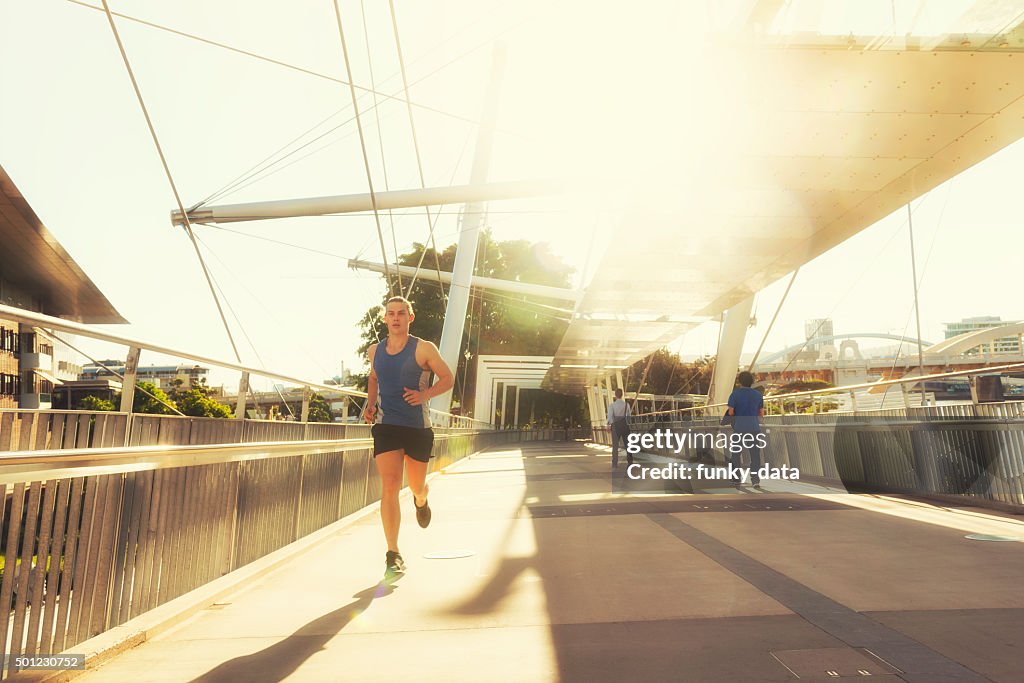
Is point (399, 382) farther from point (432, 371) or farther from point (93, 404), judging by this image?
point (93, 404)

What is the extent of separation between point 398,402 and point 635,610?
7.46 feet

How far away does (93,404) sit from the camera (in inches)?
157

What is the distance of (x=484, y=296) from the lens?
49938mm

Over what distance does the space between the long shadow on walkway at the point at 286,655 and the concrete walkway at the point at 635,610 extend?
0.05 feet

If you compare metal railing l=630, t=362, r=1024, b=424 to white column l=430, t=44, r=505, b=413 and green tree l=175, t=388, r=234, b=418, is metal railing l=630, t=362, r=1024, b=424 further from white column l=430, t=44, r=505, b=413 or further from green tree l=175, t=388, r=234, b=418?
white column l=430, t=44, r=505, b=413

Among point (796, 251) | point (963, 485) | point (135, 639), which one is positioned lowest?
point (135, 639)

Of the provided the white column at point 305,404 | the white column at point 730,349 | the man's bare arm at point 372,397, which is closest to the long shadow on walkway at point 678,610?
the man's bare arm at point 372,397

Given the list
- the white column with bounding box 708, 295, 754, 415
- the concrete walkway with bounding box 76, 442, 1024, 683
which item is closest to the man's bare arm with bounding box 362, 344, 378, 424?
the concrete walkway with bounding box 76, 442, 1024, 683

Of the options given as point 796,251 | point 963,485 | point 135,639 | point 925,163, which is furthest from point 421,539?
point 796,251

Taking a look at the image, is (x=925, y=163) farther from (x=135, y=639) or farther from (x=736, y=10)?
(x=135, y=639)

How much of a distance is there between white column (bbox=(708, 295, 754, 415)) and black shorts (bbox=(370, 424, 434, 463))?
16.4 meters

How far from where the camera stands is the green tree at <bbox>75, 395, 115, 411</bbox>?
383cm

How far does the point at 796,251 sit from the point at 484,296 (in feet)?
114

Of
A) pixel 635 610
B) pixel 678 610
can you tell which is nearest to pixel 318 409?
pixel 635 610
